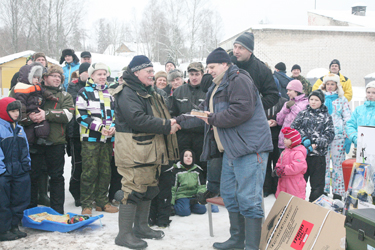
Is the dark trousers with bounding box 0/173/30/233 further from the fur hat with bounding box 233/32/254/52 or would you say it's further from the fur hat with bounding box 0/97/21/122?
the fur hat with bounding box 233/32/254/52

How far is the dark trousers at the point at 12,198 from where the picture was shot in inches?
141

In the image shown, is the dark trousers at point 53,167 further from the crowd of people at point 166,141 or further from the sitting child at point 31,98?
the sitting child at point 31,98

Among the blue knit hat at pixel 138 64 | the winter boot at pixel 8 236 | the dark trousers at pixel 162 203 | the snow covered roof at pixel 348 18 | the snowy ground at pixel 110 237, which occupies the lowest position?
the snowy ground at pixel 110 237

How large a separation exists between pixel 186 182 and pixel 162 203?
0.71 meters

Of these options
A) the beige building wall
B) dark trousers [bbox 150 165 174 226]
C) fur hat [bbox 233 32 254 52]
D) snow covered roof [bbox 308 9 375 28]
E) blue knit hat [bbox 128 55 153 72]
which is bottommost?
dark trousers [bbox 150 165 174 226]

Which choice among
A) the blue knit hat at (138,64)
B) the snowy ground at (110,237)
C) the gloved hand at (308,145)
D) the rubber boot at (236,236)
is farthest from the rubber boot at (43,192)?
the gloved hand at (308,145)

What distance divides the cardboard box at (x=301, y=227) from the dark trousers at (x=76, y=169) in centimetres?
292

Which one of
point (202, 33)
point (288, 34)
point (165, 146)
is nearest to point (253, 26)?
point (288, 34)

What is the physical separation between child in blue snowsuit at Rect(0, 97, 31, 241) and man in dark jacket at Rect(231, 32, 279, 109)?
8.69ft

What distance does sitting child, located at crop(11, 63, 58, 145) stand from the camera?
13.7ft

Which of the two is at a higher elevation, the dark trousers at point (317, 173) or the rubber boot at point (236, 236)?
the dark trousers at point (317, 173)

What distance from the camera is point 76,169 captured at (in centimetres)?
504

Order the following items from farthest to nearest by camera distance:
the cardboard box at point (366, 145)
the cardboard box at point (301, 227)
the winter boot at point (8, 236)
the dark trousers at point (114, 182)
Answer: the dark trousers at point (114, 182) < the winter boot at point (8, 236) < the cardboard box at point (366, 145) < the cardboard box at point (301, 227)

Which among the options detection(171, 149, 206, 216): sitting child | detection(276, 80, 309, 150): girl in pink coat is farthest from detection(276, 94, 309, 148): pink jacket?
detection(171, 149, 206, 216): sitting child
